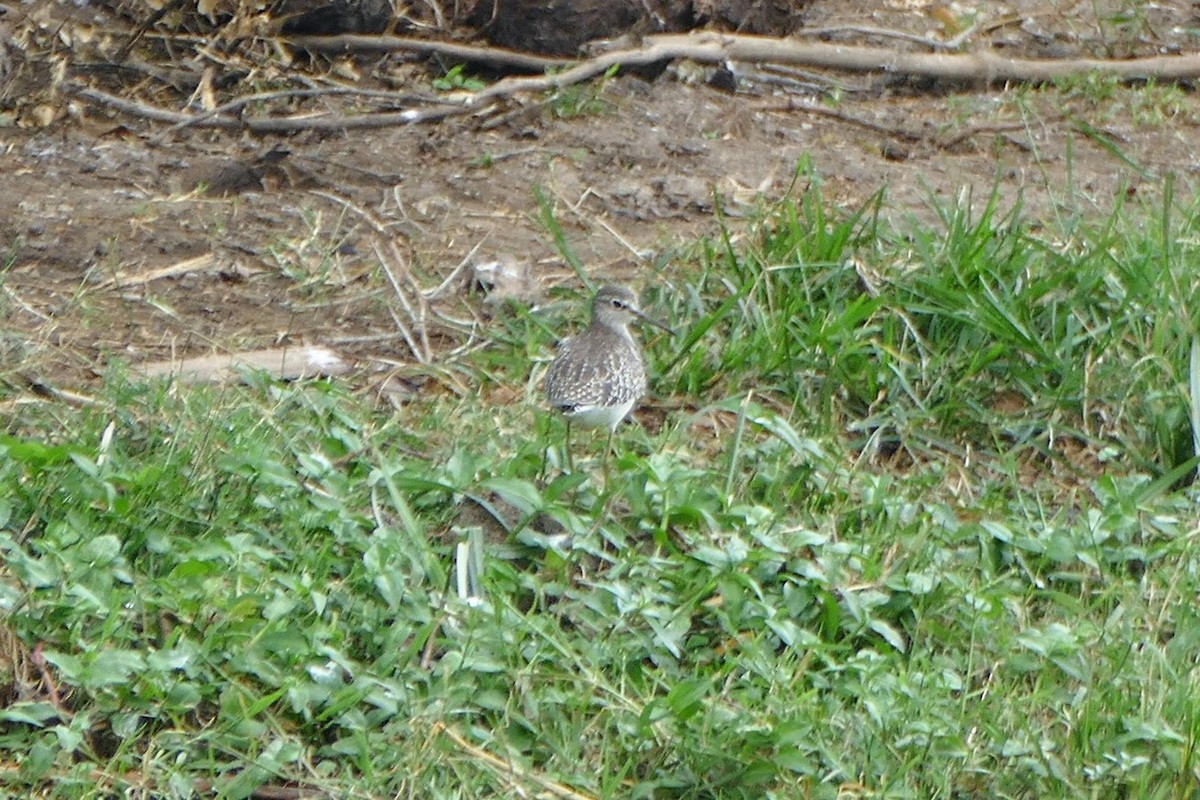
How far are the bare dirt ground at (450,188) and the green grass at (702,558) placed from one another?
2.05ft

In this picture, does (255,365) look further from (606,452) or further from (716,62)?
(716,62)

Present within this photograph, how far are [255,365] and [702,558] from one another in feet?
6.88

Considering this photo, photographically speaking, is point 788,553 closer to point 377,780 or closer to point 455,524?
point 455,524

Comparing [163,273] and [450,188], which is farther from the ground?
[450,188]

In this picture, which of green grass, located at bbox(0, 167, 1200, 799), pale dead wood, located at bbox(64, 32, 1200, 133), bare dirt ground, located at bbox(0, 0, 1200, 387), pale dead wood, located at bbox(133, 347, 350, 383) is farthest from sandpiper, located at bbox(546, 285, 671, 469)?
pale dead wood, located at bbox(64, 32, 1200, 133)

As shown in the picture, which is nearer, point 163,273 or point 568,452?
point 568,452

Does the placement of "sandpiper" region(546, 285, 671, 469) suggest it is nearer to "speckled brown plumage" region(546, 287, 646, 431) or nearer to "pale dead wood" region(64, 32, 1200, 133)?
"speckled brown plumage" region(546, 287, 646, 431)

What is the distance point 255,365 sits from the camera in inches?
251

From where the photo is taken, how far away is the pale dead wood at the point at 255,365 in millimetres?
6238

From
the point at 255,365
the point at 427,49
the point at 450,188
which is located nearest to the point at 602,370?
the point at 255,365

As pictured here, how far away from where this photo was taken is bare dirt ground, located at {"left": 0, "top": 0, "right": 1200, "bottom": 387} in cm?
689

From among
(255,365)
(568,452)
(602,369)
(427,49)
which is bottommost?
(255,365)

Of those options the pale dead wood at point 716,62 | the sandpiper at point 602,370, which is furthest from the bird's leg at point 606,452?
the pale dead wood at point 716,62

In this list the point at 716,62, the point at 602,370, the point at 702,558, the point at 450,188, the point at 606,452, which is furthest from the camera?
the point at 716,62
